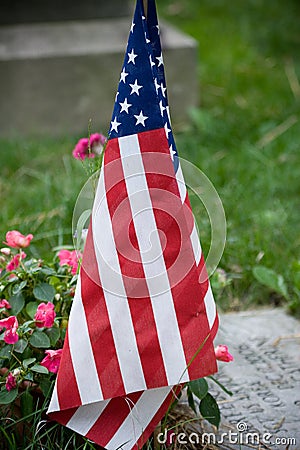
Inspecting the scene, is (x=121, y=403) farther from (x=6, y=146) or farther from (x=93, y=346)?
(x=6, y=146)

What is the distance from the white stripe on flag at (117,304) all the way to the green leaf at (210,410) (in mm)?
224

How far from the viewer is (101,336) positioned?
161cm

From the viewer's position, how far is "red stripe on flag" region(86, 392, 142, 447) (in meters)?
1.66

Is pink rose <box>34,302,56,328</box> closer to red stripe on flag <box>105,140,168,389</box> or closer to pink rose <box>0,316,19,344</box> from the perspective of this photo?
pink rose <box>0,316,19,344</box>

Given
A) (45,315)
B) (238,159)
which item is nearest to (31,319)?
(45,315)

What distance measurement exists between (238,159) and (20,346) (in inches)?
95.5

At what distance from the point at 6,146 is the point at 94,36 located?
95 centimetres

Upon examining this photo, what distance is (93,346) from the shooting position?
1.62 meters

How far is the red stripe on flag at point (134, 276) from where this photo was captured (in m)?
1.59

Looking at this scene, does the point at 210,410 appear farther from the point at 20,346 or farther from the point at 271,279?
the point at 271,279

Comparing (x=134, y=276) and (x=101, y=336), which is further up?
(x=134, y=276)

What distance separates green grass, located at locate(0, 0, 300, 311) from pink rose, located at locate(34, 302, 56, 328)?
2.50 feet

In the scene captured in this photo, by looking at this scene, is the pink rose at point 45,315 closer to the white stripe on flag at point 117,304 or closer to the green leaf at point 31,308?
the green leaf at point 31,308

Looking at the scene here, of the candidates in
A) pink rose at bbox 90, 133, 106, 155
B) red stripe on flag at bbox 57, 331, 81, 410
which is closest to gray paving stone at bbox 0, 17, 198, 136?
pink rose at bbox 90, 133, 106, 155
